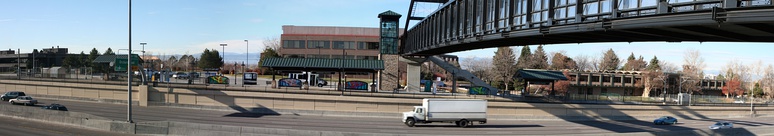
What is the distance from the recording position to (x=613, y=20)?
21.4 meters

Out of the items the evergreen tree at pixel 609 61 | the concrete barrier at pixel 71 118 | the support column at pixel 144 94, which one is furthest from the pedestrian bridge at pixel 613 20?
the evergreen tree at pixel 609 61

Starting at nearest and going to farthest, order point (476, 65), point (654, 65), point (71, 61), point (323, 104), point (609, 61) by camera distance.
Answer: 1. point (323, 104)
2. point (71, 61)
3. point (654, 65)
4. point (609, 61)
5. point (476, 65)

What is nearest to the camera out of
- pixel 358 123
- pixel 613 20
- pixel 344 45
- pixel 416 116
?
pixel 613 20

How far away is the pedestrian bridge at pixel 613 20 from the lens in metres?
16.4

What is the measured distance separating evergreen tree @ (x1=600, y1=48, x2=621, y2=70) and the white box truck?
360 feet

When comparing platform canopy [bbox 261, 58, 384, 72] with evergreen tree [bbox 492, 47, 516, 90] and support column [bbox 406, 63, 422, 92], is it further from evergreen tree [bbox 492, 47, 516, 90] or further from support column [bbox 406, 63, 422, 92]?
evergreen tree [bbox 492, 47, 516, 90]

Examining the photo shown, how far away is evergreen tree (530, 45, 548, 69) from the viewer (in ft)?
430

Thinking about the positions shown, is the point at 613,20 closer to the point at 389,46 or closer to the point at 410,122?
the point at 410,122

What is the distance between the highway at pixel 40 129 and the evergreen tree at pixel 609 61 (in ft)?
431

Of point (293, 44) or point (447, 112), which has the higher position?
point (293, 44)

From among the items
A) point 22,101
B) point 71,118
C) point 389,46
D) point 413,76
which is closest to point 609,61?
point 389,46

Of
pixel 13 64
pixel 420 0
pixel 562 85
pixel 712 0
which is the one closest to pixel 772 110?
pixel 562 85

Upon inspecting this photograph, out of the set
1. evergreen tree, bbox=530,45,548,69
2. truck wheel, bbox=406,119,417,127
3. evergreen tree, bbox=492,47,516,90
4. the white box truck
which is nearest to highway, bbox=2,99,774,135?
truck wheel, bbox=406,119,417,127

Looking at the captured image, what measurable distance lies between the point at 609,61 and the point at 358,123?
4507 inches
